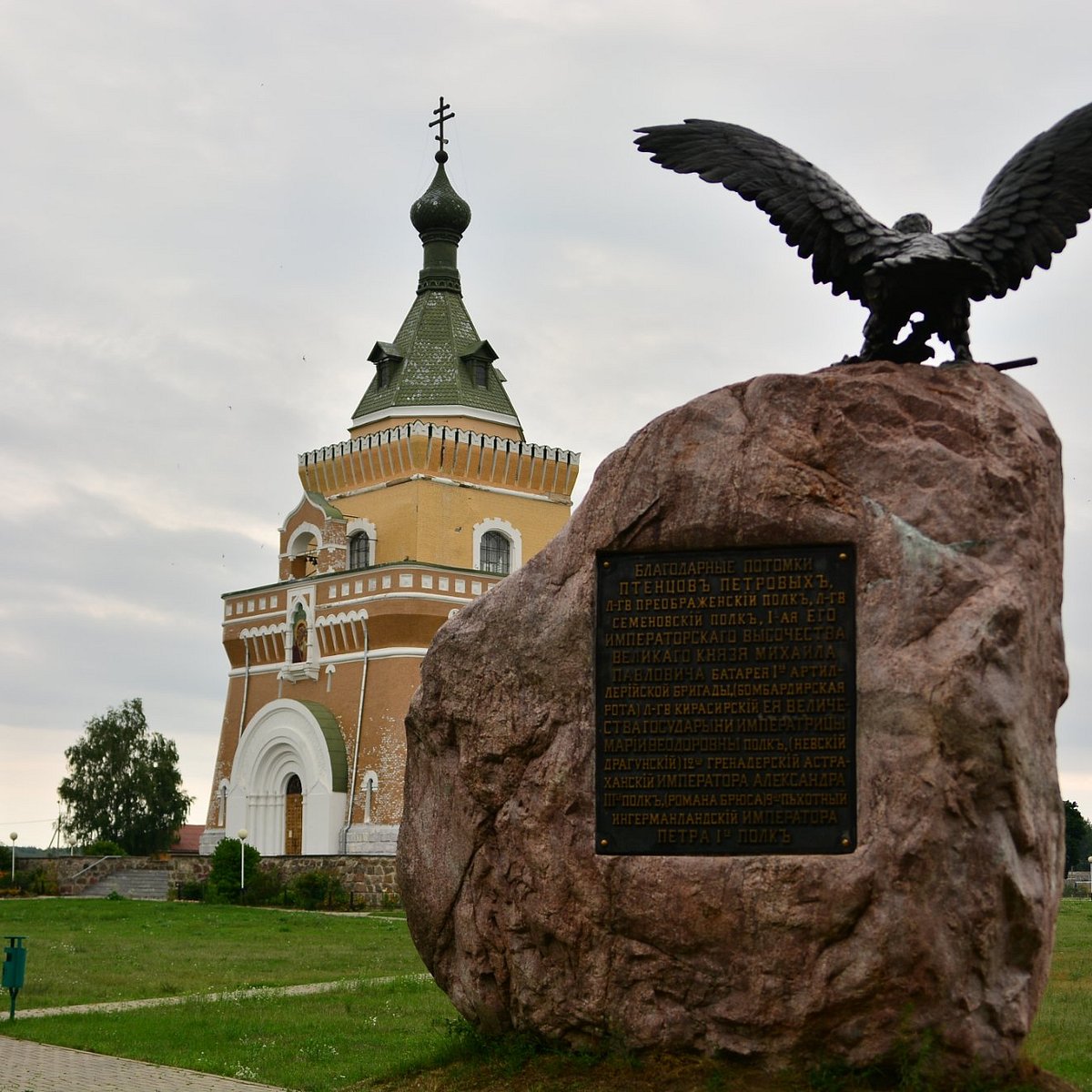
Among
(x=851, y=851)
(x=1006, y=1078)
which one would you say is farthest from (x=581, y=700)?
(x=1006, y=1078)

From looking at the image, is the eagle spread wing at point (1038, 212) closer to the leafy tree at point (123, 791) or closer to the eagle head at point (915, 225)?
the eagle head at point (915, 225)

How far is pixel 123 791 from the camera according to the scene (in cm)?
5534

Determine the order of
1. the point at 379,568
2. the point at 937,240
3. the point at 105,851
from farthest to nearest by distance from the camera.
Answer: the point at 105,851
the point at 379,568
the point at 937,240

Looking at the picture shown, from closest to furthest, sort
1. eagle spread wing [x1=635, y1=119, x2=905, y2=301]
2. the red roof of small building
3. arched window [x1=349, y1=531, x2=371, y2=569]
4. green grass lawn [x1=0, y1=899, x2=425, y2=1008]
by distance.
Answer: eagle spread wing [x1=635, y1=119, x2=905, y2=301] < green grass lawn [x1=0, y1=899, x2=425, y2=1008] < arched window [x1=349, y1=531, x2=371, y2=569] < the red roof of small building

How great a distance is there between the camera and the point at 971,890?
7.81 meters

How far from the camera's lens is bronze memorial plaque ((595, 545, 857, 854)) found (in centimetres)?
835

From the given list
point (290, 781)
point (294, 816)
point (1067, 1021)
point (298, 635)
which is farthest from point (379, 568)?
point (1067, 1021)

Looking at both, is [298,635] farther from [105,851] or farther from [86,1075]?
[86,1075]

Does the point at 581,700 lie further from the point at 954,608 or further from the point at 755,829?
the point at 954,608

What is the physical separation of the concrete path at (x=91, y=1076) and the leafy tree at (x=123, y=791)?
44.8 meters

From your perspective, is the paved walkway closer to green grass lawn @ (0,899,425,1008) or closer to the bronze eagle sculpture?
green grass lawn @ (0,899,425,1008)

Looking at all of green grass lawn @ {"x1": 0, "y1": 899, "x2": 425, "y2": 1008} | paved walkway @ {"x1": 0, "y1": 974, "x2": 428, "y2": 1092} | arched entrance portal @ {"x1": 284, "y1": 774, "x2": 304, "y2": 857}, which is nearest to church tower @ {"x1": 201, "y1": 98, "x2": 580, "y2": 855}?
arched entrance portal @ {"x1": 284, "y1": 774, "x2": 304, "y2": 857}

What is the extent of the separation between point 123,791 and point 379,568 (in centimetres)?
2077

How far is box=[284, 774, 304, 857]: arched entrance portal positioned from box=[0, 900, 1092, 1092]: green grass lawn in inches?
515
